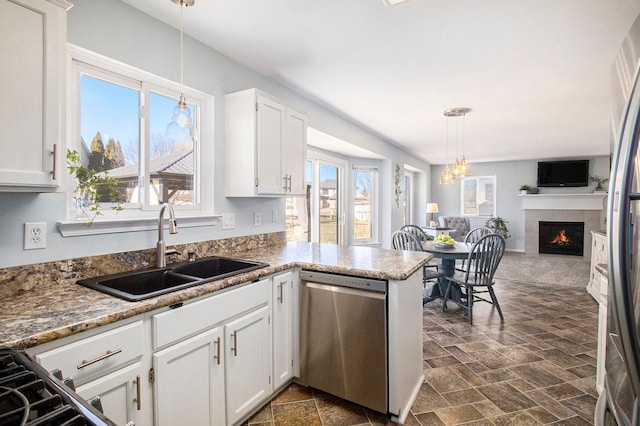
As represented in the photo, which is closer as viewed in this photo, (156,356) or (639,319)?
(639,319)

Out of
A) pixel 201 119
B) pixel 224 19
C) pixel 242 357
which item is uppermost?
pixel 224 19

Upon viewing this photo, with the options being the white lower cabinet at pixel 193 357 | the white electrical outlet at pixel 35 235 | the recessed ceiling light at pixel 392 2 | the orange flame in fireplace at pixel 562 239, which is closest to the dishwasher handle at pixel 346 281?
the white lower cabinet at pixel 193 357

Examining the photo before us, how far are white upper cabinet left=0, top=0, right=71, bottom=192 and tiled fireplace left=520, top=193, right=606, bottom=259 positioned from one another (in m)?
9.33

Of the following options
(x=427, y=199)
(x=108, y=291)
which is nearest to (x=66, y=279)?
(x=108, y=291)

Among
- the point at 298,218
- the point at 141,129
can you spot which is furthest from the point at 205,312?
the point at 298,218

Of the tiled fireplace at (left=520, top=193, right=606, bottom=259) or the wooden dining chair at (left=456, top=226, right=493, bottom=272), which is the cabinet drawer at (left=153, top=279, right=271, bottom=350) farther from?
the tiled fireplace at (left=520, top=193, right=606, bottom=259)

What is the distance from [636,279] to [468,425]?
5.02 feet

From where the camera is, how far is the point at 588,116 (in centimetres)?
426

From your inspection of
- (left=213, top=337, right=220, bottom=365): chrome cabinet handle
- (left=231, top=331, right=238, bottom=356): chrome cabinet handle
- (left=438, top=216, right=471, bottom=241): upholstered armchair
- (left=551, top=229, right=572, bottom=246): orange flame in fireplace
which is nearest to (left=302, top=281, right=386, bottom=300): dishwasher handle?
(left=231, top=331, right=238, bottom=356): chrome cabinet handle

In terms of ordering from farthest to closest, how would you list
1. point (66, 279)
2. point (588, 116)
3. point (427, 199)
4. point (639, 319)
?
point (427, 199) < point (588, 116) < point (66, 279) < point (639, 319)

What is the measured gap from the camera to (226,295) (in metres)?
1.67

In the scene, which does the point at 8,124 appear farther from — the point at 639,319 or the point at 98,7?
the point at 639,319

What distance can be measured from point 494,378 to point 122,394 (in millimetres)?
2414

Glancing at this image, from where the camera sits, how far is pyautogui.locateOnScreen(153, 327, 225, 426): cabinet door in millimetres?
1385
